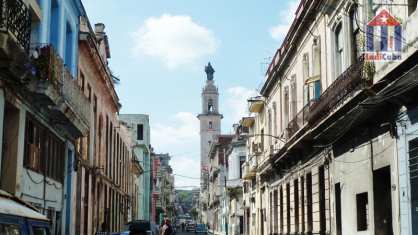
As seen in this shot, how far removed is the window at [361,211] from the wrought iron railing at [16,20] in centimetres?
914

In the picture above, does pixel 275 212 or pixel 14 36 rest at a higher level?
pixel 14 36

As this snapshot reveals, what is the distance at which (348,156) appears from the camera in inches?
727

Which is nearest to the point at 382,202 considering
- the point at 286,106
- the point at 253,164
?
the point at 286,106

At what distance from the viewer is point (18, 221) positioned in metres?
8.15

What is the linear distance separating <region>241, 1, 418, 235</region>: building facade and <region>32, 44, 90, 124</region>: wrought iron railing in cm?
702

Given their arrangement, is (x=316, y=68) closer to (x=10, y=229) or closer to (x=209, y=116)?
(x=10, y=229)

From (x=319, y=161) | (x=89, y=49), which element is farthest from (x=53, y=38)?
(x=319, y=161)

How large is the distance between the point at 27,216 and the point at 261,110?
29810mm

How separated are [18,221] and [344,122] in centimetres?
1070

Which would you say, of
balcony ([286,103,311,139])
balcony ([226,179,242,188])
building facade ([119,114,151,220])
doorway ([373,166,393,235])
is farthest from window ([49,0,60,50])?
building facade ([119,114,151,220])

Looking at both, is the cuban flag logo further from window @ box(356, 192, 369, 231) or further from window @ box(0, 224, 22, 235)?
window @ box(0, 224, 22, 235)

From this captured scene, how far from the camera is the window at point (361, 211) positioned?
17.8 m

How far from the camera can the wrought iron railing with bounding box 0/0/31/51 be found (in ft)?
42.5

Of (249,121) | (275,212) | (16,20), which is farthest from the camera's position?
(249,121)
